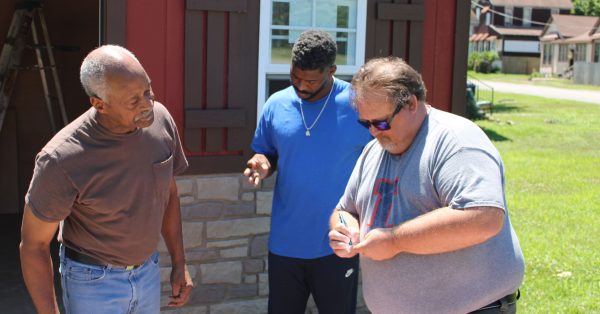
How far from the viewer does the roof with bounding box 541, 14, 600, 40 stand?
61219 millimetres

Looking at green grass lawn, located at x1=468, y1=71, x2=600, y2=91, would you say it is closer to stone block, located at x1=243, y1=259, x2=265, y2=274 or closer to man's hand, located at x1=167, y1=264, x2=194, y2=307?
stone block, located at x1=243, y1=259, x2=265, y2=274

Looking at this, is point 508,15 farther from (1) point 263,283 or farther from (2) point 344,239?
(2) point 344,239

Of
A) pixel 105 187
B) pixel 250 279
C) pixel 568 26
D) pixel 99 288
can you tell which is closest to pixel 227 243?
pixel 250 279

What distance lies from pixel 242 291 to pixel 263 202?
58cm

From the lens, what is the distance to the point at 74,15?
6.93m

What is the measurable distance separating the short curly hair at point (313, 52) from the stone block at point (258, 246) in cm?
162

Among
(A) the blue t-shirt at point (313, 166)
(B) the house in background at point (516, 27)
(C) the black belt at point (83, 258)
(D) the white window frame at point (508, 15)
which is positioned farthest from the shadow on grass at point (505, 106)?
(D) the white window frame at point (508, 15)

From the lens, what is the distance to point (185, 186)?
434cm

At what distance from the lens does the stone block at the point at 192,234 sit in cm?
436

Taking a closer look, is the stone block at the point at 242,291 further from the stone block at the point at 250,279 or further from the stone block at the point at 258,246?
the stone block at the point at 258,246

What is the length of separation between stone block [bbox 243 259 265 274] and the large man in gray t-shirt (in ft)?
6.90

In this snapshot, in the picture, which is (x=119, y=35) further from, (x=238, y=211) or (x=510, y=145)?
(x=510, y=145)

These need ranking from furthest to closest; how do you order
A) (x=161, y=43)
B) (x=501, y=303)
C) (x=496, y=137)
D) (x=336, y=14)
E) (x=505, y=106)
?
(x=505, y=106)
(x=496, y=137)
(x=336, y=14)
(x=161, y=43)
(x=501, y=303)

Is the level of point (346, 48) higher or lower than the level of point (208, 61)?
higher
